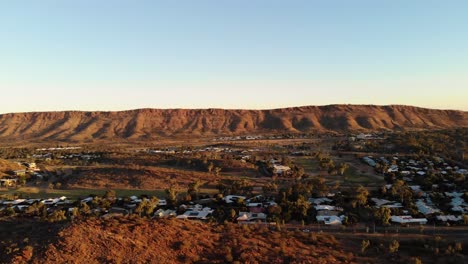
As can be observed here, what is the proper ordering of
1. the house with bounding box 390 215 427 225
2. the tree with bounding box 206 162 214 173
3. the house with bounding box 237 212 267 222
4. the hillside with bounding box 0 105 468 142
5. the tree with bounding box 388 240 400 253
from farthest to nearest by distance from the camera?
the hillside with bounding box 0 105 468 142 < the tree with bounding box 206 162 214 173 < the house with bounding box 237 212 267 222 < the house with bounding box 390 215 427 225 < the tree with bounding box 388 240 400 253

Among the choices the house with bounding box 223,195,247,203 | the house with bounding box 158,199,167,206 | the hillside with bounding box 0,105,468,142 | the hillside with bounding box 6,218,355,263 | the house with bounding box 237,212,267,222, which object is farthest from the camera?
the hillside with bounding box 0,105,468,142

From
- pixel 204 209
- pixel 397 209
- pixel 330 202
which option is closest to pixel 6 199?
pixel 204 209

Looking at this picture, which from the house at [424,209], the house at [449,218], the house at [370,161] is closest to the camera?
the house at [449,218]

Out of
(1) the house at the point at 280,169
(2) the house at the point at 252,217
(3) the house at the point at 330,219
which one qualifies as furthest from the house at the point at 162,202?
(1) the house at the point at 280,169

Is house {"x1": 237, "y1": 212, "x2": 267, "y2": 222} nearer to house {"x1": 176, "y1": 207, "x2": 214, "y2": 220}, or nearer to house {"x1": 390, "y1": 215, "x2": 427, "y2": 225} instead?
house {"x1": 176, "y1": 207, "x2": 214, "y2": 220}

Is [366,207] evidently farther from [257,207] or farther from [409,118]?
[409,118]

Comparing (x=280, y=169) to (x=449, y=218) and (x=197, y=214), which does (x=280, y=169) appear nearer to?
(x=197, y=214)

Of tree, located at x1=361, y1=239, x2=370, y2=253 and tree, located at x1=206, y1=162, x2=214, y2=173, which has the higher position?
tree, located at x1=206, y1=162, x2=214, y2=173

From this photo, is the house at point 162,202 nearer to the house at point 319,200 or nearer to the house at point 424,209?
the house at point 319,200

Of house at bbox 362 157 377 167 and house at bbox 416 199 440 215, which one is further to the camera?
house at bbox 362 157 377 167

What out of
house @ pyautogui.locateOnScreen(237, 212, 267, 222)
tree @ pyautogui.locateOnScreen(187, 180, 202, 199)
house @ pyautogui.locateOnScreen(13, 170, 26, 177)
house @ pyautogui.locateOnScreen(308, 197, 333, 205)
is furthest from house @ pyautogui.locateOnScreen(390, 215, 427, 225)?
house @ pyautogui.locateOnScreen(13, 170, 26, 177)
